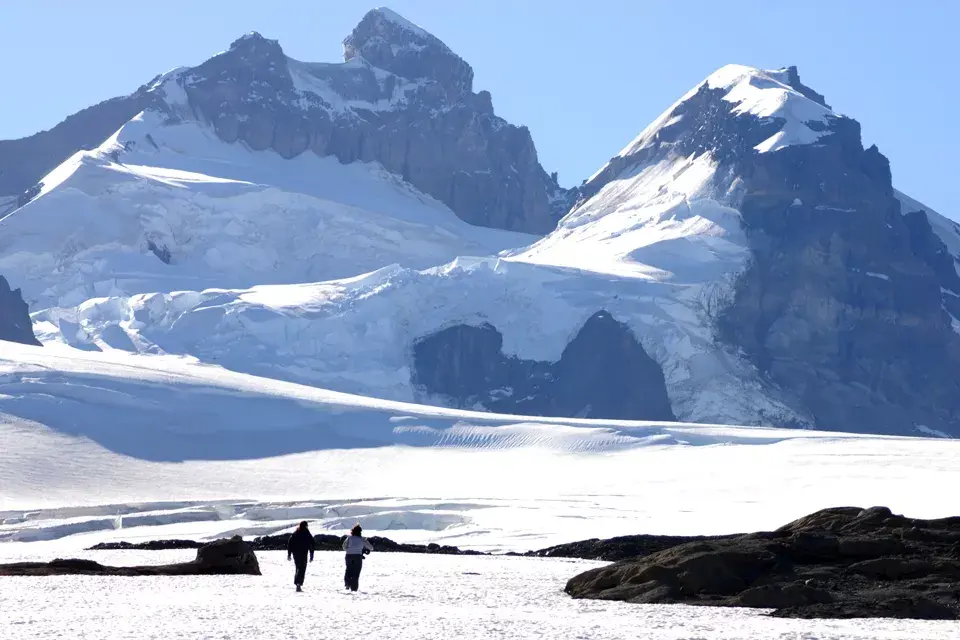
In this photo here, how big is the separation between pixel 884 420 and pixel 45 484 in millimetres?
136825

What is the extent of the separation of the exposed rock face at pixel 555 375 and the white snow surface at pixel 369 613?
144 metres

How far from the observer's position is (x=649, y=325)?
17600 centimetres

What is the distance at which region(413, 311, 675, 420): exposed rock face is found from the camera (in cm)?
17688

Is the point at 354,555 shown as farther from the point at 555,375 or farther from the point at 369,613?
the point at 555,375

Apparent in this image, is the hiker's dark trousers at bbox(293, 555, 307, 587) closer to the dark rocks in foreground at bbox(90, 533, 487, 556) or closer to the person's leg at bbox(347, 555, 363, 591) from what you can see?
the person's leg at bbox(347, 555, 363, 591)

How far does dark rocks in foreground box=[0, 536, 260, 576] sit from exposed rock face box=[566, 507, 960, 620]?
25.5 ft

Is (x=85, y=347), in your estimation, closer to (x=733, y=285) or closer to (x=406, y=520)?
(x=733, y=285)

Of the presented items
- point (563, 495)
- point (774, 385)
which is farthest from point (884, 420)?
point (563, 495)

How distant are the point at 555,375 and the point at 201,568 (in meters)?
153

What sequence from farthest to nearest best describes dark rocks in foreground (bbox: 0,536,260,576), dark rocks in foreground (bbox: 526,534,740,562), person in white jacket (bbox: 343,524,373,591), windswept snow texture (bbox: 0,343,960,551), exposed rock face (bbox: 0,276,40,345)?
exposed rock face (bbox: 0,276,40,345) → windswept snow texture (bbox: 0,343,960,551) → dark rocks in foreground (bbox: 526,534,740,562) → dark rocks in foreground (bbox: 0,536,260,576) → person in white jacket (bbox: 343,524,373,591)

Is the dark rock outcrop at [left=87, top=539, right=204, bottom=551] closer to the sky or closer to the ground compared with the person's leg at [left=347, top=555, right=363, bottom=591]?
closer to the ground

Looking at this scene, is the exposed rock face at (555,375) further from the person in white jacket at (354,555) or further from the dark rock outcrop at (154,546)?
the person in white jacket at (354,555)

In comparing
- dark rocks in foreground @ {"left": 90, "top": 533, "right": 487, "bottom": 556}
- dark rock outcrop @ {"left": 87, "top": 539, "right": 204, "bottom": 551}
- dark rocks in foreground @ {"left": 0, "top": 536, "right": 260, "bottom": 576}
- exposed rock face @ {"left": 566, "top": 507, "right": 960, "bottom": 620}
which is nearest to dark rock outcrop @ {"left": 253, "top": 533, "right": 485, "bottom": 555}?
dark rocks in foreground @ {"left": 90, "top": 533, "right": 487, "bottom": 556}

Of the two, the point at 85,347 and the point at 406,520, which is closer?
the point at 406,520
